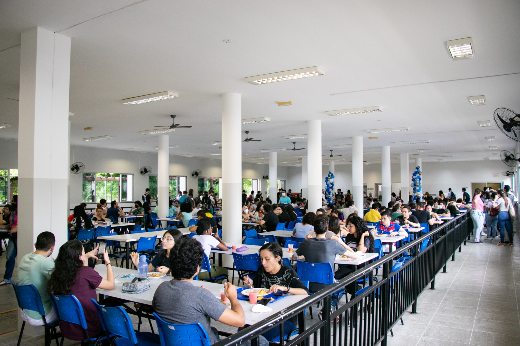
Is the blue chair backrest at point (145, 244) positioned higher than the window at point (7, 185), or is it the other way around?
the window at point (7, 185)

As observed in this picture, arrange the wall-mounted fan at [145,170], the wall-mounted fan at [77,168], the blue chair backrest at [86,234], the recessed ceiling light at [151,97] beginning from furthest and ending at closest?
1. the wall-mounted fan at [145,170]
2. the wall-mounted fan at [77,168]
3. the blue chair backrest at [86,234]
4. the recessed ceiling light at [151,97]

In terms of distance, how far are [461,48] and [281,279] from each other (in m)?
3.91

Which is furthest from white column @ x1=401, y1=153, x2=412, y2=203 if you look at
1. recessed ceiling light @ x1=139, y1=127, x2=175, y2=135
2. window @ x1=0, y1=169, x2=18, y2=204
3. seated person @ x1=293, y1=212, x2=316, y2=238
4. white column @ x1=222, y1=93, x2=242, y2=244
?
window @ x1=0, y1=169, x2=18, y2=204

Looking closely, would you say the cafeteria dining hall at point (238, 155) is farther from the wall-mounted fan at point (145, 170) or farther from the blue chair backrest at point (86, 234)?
the wall-mounted fan at point (145, 170)

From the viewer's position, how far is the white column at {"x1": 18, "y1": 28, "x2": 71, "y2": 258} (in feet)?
Answer: 13.5

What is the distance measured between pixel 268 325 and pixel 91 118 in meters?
9.65

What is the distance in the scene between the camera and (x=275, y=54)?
5188 mm

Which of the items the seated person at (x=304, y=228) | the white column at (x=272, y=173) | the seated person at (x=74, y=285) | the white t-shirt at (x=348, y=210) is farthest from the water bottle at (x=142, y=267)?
the white column at (x=272, y=173)

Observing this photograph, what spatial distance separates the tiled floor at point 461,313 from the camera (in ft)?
12.8

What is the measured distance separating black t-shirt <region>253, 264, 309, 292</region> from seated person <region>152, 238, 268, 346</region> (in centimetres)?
93

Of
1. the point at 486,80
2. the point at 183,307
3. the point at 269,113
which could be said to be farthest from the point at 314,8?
the point at 269,113

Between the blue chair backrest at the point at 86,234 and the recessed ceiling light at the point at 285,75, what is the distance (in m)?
4.76

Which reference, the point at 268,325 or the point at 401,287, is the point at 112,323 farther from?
the point at 401,287

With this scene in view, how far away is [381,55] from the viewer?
5293mm
